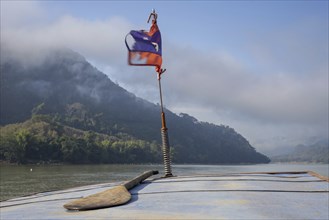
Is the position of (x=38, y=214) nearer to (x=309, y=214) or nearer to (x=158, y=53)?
(x=309, y=214)

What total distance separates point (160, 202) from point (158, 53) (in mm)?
6330

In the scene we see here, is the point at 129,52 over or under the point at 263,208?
over

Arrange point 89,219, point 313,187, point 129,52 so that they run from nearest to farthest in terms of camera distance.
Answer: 1. point 89,219
2. point 313,187
3. point 129,52

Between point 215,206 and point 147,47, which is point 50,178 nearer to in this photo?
point 147,47

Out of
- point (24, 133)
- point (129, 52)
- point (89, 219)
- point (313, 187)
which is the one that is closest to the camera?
point (89, 219)

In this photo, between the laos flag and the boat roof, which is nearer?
the boat roof

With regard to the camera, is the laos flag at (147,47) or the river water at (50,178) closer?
the laos flag at (147,47)

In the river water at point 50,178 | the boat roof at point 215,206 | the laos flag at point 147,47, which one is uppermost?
the laos flag at point 147,47

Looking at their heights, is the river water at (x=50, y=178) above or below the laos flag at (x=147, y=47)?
below

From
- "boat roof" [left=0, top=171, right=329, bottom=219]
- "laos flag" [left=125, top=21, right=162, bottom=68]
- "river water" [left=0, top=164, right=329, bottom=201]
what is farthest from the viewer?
"river water" [left=0, top=164, right=329, bottom=201]

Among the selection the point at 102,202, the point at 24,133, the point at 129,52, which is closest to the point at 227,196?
the point at 102,202

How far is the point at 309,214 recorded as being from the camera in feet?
15.3

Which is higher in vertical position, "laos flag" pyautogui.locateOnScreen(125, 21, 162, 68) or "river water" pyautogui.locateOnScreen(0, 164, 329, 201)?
"laos flag" pyautogui.locateOnScreen(125, 21, 162, 68)

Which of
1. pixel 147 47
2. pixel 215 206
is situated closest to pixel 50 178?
pixel 147 47
